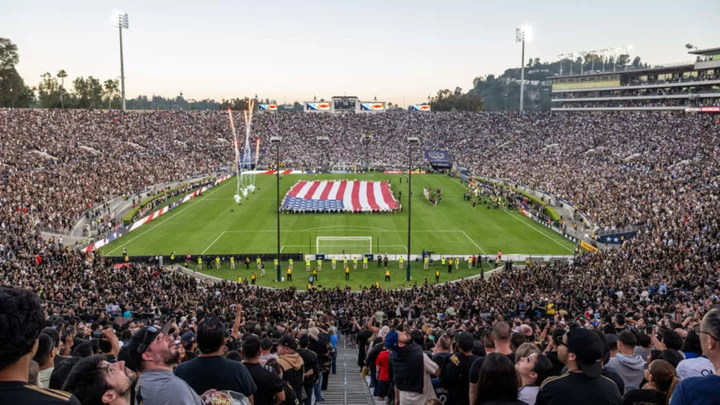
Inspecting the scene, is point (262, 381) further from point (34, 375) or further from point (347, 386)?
point (347, 386)

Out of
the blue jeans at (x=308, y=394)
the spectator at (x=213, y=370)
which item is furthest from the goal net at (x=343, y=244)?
the spectator at (x=213, y=370)

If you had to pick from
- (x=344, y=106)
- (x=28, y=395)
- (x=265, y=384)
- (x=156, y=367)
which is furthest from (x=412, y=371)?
(x=344, y=106)

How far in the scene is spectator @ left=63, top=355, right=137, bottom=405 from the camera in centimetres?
373

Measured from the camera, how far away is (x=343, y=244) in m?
40.1

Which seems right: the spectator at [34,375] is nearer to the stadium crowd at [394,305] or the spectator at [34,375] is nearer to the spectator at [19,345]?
the stadium crowd at [394,305]

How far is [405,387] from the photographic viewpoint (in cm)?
697

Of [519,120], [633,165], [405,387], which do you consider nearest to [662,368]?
[405,387]

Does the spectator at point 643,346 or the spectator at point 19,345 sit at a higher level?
the spectator at point 19,345

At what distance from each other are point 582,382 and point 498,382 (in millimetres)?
885

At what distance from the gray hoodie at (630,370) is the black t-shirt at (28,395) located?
6.47 meters

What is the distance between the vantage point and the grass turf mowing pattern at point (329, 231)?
3912 cm

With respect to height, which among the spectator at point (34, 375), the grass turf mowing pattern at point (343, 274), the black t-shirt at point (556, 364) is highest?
the spectator at point (34, 375)

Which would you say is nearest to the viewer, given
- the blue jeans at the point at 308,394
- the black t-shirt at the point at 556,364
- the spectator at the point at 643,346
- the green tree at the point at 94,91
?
the black t-shirt at the point at 556,364

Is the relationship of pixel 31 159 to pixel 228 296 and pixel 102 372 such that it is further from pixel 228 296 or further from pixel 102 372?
pixel 102 372
